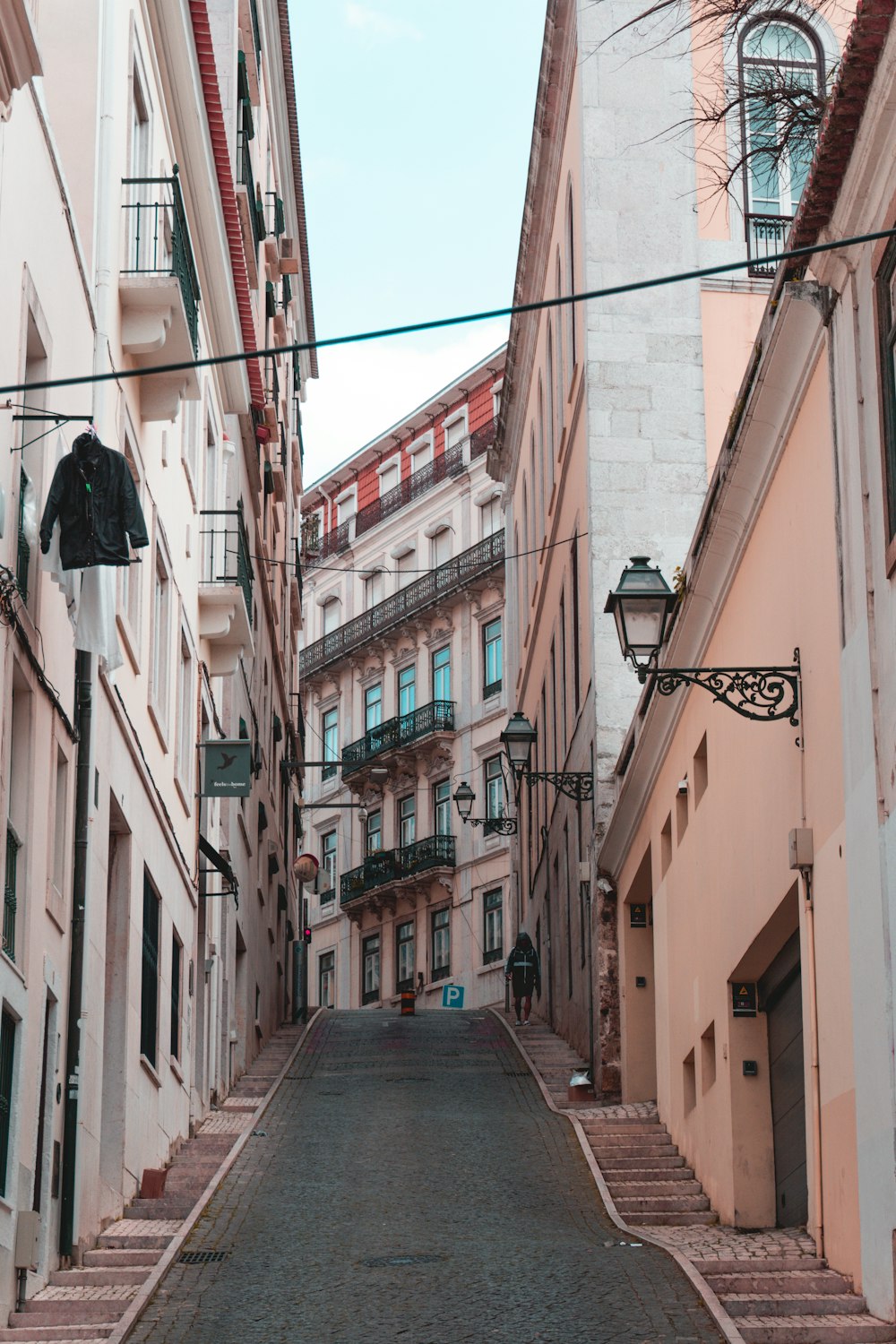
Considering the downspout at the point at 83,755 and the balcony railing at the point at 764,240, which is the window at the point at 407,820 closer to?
the balcony railing at the point at 764,240

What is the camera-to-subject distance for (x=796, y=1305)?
Answer: 11289 millimetres

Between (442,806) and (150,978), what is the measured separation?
36921mm

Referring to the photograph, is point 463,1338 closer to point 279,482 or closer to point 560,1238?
point 560,1238

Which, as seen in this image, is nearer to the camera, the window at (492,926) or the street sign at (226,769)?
the street sign at (226,769)

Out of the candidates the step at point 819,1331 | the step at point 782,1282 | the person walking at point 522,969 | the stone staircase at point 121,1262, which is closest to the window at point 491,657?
the person walking at point 522,969

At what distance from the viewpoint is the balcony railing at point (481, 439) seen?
184 feet

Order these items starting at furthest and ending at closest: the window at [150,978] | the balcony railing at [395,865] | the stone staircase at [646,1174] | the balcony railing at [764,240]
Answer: the balcony railing at [395,865] → the balcony railing at [764,240] → the window at [150,978] → the stone staircase at [646,1174]

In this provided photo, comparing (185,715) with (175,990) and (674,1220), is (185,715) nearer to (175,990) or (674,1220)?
(175,990)

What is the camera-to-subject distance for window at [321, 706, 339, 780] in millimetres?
63500

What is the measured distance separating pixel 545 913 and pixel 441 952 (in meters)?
18.4

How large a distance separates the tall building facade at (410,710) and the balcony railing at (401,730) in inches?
2.6

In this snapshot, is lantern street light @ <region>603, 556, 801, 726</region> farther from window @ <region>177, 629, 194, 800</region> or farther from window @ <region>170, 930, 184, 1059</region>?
window @ <region>177, 629, 194, 800</region>

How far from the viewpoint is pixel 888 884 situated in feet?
34.4

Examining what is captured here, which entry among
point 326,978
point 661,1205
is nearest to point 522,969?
point 661,1205
